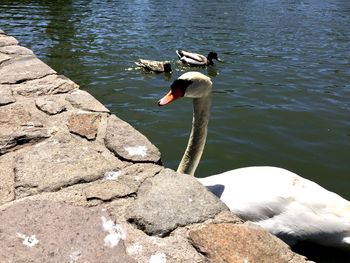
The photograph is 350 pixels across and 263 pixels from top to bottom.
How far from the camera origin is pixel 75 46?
42.4 ft

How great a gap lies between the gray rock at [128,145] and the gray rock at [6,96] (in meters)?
1.03

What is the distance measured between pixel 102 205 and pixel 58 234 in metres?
0.35

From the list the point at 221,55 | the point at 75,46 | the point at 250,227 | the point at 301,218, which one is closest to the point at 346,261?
the point at 301,218

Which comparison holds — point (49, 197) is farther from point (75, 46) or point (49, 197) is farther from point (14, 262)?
point (75, 46)

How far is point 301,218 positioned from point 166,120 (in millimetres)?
4059

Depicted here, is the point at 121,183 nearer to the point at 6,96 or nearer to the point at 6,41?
the point at 6,96

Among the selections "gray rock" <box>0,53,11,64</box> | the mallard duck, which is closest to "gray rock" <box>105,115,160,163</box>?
"gray rock" <box>0,53,11,64</box>

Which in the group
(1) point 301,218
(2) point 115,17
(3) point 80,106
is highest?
(3) point 80,106

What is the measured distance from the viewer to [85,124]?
3.49m

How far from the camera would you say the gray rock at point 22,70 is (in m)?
4.54

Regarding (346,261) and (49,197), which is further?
(346,261)

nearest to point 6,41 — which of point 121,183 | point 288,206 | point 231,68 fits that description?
point 121,183

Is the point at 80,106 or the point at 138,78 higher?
the point at 80,106

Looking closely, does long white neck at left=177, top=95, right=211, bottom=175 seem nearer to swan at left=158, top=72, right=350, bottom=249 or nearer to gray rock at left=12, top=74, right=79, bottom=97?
swan at left=158, top=72, right=350, bottom=249
